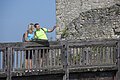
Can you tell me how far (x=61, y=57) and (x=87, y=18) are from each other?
→ 20.4 ft

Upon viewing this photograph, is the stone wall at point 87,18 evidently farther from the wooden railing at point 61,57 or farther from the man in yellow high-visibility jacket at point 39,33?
Result: the man in yellow high-visibility jacket at point 39,33

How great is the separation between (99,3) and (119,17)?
223cm

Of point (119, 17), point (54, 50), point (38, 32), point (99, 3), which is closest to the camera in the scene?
point (54, 50)

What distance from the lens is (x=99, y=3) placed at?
20.6 m

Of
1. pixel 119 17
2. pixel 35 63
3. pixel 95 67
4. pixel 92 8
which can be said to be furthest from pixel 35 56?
pixel 92 8

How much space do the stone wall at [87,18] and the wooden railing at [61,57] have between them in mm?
4140

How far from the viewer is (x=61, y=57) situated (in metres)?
13.9

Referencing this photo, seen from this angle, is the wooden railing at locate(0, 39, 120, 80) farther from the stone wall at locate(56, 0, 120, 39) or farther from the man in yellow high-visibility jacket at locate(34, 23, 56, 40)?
the stone wall at locate(56, 0, 120, 39)

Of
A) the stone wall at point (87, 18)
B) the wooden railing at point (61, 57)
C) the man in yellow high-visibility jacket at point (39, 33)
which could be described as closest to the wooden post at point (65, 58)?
the wooden railing at point (61, 57)

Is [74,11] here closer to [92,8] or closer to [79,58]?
[92,8]

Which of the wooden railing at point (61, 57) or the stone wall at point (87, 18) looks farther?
the stone wall at point (87, 18)

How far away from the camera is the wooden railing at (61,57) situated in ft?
42.1

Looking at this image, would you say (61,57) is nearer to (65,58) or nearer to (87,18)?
(65,58)

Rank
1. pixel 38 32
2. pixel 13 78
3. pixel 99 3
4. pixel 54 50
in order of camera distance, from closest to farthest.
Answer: pixel 13 78 → pixel 54 50 → pixel 38 32 → pixel 99 3
